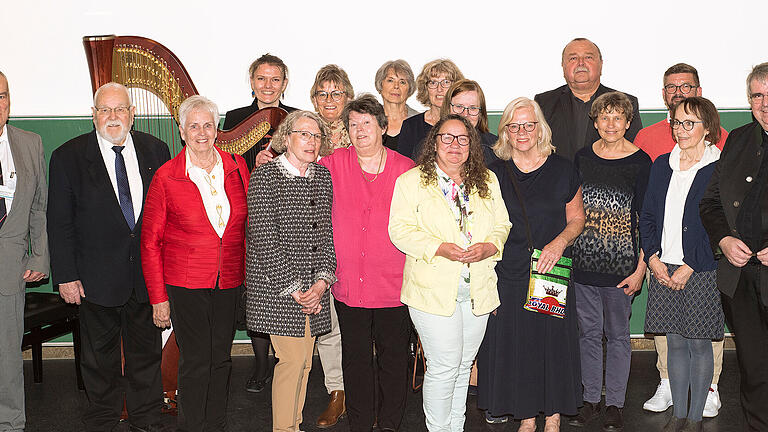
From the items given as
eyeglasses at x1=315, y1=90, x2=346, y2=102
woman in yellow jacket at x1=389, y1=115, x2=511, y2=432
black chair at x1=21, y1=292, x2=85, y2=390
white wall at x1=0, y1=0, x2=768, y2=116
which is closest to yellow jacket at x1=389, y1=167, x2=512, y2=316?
woman in yellow jacket at x1=389, y1=115, x2=511, y2=432

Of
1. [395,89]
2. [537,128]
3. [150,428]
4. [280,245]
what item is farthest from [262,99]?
[150,428]

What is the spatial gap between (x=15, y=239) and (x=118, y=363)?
821 mm

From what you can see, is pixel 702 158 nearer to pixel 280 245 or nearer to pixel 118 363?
pixel 280 245

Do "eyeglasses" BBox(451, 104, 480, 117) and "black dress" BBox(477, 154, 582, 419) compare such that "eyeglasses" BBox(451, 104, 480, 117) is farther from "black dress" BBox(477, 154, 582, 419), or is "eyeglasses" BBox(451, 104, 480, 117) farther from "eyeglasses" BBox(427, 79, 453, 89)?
"eyeglasses" BBox(427, 79, 453, 89)

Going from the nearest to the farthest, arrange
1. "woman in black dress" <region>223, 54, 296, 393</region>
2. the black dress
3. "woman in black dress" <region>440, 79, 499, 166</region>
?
the black dress
"woman in black dress" <region>440, 79, 499, 166</region>
"woman in black dress" <region>223, 54, 296, 393</region>

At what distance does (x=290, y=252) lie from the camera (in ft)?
10.6

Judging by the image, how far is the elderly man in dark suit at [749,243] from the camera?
10.3 ft

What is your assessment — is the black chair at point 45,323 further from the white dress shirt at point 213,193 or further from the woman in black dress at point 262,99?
the white dress shirt at point 213,193

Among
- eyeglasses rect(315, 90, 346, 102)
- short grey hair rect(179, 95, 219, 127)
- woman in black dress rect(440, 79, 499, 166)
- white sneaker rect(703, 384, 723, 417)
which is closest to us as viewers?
short grey hair rect(179, 95, 219, 127)

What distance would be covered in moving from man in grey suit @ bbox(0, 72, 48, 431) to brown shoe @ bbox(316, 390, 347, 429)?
5.20ft

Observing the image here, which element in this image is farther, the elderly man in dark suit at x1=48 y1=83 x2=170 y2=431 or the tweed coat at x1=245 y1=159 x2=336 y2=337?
the elderly man in dark suit at x1=48 y1=83 x2=170 y2=431

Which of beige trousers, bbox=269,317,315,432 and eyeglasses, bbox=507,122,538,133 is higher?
eyeglasses, bbox=507,122,538,133

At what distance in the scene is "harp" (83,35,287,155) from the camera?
11.2 feet

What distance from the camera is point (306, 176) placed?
328cm
